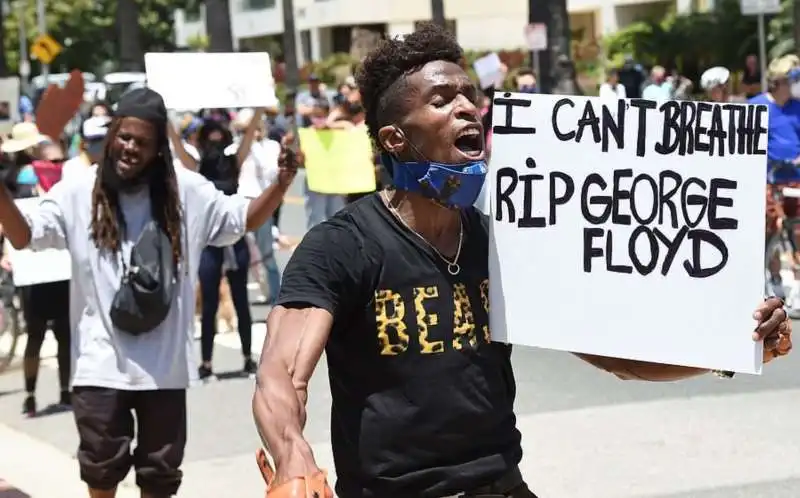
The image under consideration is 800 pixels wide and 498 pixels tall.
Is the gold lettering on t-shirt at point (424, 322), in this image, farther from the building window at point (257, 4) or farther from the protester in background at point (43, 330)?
the building window at point (257, 4)

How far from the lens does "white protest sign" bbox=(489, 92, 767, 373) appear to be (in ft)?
10.8

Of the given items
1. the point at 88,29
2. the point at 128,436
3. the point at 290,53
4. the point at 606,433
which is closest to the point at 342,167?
the point at 606,433

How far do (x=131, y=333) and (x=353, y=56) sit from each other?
145 ft

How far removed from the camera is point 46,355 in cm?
1175

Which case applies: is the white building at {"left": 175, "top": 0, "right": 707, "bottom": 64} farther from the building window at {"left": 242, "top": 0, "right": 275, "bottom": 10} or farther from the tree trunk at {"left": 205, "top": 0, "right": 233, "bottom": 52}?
the tree trunk at {"left": 205, "top": 0, "right": 233, "bottom": 52}

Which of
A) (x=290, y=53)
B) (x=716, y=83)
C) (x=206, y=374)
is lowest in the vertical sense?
(x=206, y=374)

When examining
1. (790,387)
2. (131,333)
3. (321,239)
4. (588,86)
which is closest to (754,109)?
(321,239)

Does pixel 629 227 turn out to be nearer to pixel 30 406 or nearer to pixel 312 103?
pixel 30 406

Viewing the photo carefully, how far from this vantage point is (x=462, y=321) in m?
3.35

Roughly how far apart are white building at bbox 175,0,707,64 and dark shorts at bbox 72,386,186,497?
3894cm

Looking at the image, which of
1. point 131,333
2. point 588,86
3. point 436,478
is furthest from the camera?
point 588,86

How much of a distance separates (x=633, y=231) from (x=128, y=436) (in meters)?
2.77

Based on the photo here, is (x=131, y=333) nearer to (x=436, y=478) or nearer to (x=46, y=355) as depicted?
(x=436, y=478)

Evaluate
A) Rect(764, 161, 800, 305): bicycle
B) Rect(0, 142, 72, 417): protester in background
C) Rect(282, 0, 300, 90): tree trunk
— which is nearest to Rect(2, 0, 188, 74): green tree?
Rect(282, 0, 300, 90): tree trunk
